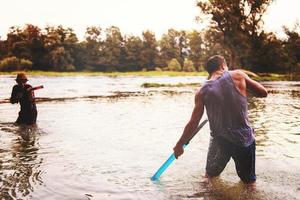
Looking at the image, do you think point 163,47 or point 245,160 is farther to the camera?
point 163,47

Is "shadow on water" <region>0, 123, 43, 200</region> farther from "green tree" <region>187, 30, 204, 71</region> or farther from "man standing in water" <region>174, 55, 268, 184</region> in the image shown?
"green tree" <region>187, 30, 204, 71</region>

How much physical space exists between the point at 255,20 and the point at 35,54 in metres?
64.9

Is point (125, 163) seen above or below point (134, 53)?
below

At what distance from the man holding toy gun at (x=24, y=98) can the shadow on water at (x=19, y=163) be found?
2.98 feet

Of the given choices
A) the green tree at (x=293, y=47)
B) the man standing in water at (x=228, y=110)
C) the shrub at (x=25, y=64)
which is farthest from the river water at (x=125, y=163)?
the shrub at (x=25, y=64)

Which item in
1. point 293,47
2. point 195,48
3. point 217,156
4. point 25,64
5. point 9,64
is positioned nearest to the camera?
point 217,156

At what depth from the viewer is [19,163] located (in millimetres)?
8000

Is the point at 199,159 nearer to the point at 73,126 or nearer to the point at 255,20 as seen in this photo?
the point at 73,126

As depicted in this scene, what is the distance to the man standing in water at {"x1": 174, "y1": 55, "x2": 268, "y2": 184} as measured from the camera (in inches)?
204

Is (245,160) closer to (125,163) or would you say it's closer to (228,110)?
(228,110)

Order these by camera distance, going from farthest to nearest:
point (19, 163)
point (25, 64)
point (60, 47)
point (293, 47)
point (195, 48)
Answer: point (195, 48), point (60, 47), point (25, 64), point (293, 47), point (19, 163)

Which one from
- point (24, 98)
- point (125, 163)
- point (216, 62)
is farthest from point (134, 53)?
point (216, 62)

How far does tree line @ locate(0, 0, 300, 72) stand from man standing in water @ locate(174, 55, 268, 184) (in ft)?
175

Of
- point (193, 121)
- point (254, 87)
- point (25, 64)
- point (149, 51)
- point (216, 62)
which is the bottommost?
point (193, 121)
